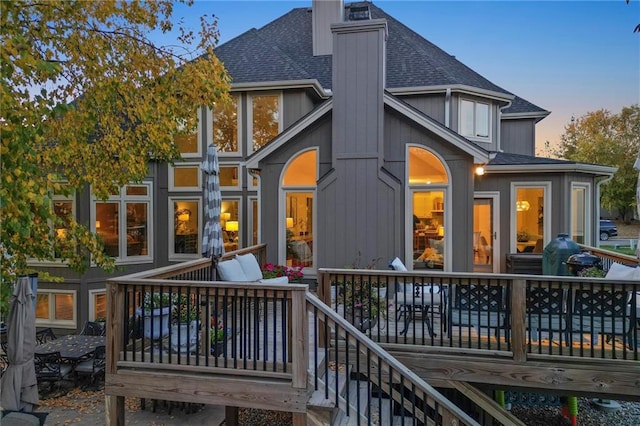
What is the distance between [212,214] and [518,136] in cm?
1095

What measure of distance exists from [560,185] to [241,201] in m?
8.37

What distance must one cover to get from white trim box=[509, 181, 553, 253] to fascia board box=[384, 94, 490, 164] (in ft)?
9.00

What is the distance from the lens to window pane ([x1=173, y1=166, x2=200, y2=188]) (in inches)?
456

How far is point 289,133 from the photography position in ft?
27.6

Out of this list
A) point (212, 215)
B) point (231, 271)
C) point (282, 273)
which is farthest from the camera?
point (282, 273)

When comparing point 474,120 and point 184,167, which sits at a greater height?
point 474,120

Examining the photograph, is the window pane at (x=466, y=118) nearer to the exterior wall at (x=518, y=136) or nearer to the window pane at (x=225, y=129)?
the exterior wall at (x=518, y=136)

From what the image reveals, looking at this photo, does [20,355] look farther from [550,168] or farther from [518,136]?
[518,136]

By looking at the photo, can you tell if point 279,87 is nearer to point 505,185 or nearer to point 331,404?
point 505,185

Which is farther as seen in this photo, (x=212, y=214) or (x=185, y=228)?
(x=185, y=228)

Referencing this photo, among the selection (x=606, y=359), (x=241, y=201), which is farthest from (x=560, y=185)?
(x=241, y=201)

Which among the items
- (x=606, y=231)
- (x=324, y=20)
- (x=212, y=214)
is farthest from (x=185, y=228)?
(x=606, y=231)

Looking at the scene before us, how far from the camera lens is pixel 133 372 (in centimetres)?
432

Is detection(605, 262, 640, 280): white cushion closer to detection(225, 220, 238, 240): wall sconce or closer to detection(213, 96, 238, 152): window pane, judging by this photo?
detection(225, 220, 238, 240): wall sconce
